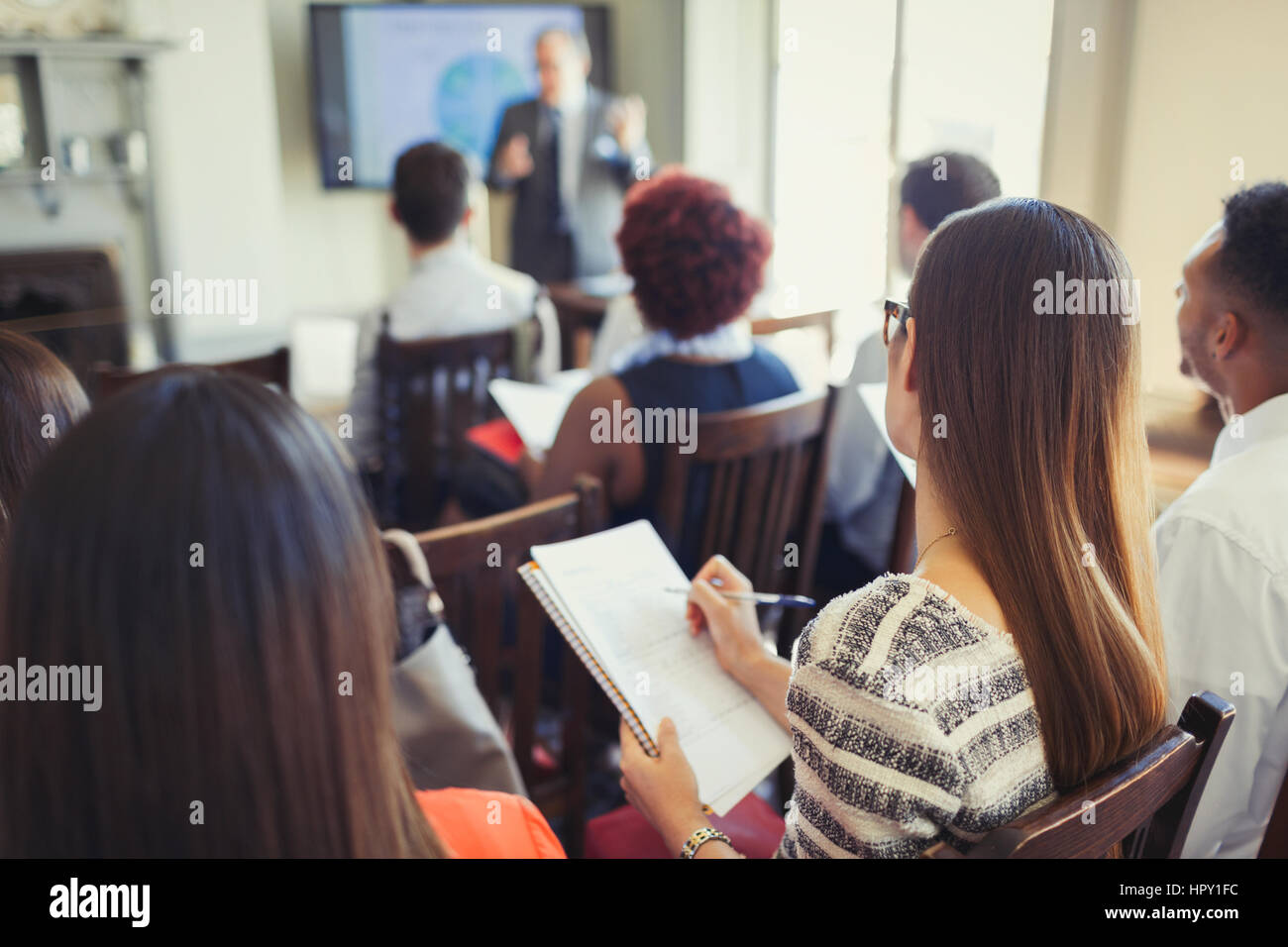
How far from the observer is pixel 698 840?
91 cm

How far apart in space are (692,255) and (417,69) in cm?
372

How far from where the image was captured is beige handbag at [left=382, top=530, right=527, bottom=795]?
3.31 ft

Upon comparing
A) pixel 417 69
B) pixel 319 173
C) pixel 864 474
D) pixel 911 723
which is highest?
pixel 417 69

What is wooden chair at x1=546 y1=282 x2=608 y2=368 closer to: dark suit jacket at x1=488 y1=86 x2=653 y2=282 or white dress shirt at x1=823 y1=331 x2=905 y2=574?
dark suit jacket at x1=488 y1=86 x2=653 y2=282

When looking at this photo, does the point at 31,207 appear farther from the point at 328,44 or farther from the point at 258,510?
the point at 258,510

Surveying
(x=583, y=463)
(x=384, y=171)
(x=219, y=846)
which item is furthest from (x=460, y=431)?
(x=384, y=171)

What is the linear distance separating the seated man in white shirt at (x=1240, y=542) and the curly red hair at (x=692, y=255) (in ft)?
2.55

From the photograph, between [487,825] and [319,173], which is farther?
[319,173]

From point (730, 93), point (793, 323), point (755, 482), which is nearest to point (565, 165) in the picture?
point (730, 93)

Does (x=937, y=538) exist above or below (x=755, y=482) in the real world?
above

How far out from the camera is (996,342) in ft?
2.56

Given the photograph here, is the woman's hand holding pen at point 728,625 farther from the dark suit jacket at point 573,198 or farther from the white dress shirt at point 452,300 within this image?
the dark suit jacket at point 573,198

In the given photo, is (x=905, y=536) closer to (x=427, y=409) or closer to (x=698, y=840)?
(x=698, y=840)

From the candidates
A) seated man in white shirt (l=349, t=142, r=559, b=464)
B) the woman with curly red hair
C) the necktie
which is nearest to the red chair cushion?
the woman with curly red hair
